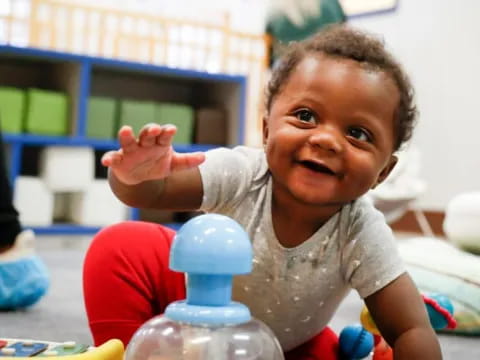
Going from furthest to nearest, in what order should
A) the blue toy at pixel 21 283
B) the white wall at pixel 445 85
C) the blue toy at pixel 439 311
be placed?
1. the white wall at pixel 445 85
2. the blue toy at pixel 21 283
3. the blue toy at pixel 439 311

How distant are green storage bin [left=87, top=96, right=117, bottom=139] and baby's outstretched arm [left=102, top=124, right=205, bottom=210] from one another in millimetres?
1697

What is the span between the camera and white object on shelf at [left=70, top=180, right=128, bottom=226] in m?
2.23

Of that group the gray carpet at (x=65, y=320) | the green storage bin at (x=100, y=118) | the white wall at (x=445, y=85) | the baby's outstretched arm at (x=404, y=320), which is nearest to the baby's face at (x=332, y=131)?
the baby's outstretched arm at (x=404, y=320)

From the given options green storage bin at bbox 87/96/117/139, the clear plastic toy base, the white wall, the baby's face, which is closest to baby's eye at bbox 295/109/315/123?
the baby's face

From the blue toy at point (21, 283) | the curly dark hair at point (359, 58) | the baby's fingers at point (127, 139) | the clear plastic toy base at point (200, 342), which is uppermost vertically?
the curly dark hair at point (359, 58)

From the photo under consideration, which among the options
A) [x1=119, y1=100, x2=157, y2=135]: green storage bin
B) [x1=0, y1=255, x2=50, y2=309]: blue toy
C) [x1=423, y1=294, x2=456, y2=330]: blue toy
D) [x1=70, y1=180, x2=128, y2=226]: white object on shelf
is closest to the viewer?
[x1=423, y1=294, x2=456, y2=330]: blue toy

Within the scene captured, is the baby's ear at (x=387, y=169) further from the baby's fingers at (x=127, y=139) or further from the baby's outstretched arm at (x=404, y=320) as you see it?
the baby's fingers at (x=127, y=139)

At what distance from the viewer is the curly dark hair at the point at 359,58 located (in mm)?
648

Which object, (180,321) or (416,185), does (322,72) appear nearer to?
(180,321)

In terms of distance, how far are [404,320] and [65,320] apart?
589mm

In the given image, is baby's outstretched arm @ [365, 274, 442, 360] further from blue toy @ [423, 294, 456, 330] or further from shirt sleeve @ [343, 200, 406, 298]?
blue toy @ [423, 294, 456, 330]

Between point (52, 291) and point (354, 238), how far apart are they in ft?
2.55

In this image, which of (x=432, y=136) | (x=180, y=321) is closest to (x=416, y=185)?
(x=432, y=136)

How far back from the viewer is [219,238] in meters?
0.43
